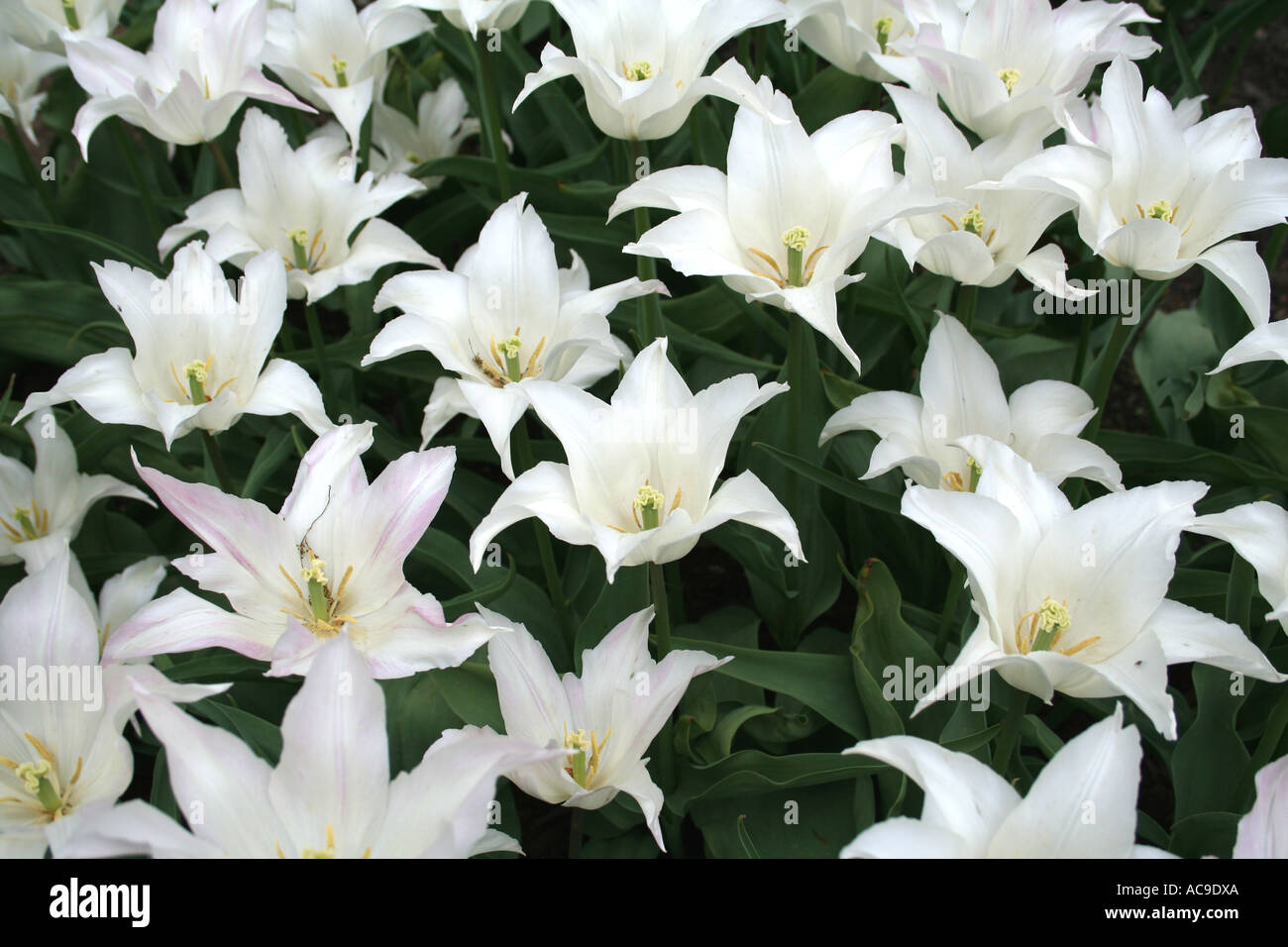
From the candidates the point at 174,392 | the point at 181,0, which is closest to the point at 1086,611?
the point at 174,392

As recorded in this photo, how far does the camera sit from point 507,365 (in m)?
1.89

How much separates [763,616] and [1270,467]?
1.00 metres

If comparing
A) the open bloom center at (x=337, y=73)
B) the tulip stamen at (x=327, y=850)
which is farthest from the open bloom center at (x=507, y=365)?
the open bloom center at (x=337, y=73)

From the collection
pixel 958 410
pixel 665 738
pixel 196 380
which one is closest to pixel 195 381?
pixel 196 380

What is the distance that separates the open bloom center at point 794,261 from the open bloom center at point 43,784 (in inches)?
46.4

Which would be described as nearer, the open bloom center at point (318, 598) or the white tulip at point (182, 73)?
the open bloom center at point (318, 598)

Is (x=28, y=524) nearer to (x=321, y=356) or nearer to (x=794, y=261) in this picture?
(x=321, y=356)

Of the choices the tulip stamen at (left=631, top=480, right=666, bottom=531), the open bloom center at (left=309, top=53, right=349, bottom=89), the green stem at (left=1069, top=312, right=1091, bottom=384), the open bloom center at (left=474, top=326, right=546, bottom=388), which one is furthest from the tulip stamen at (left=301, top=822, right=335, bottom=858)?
the open bloom center at (left=309, top=53, right=349, bottom=89)

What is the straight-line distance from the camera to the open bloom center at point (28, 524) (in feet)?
6.94

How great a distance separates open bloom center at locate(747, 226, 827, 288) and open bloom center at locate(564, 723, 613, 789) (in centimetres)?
72

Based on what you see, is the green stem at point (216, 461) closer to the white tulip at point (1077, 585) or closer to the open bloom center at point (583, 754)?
the open bloom center at point (583, 754)

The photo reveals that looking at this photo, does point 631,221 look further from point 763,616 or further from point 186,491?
point 186,491

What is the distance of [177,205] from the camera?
279 cm

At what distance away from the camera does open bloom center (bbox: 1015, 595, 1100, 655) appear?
4.78 feet
